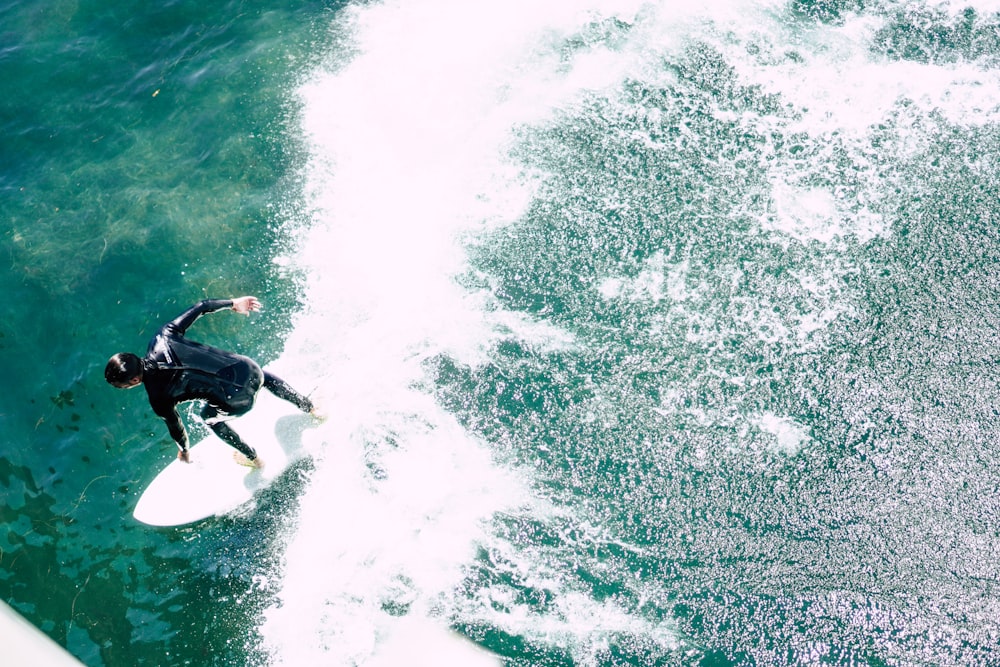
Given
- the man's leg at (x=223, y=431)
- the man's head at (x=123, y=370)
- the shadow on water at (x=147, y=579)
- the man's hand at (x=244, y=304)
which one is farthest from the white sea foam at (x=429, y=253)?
the man's head at (x=123, y=370)

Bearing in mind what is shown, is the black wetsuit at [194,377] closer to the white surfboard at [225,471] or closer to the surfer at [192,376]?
the surfer at [192,376]

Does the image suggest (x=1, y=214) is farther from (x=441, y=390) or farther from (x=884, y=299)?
(x=884, y=299)

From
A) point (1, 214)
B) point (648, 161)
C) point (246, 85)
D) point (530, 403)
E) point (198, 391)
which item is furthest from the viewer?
point (246, 85)

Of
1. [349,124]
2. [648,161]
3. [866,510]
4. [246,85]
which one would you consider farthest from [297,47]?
[866,510]

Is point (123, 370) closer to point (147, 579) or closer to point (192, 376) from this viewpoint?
point (192, 376)

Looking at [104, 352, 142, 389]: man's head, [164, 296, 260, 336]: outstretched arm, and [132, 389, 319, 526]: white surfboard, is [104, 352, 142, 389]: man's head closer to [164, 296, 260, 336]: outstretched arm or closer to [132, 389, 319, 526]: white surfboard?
[164, 296, 260, 336]: outstretched arm
